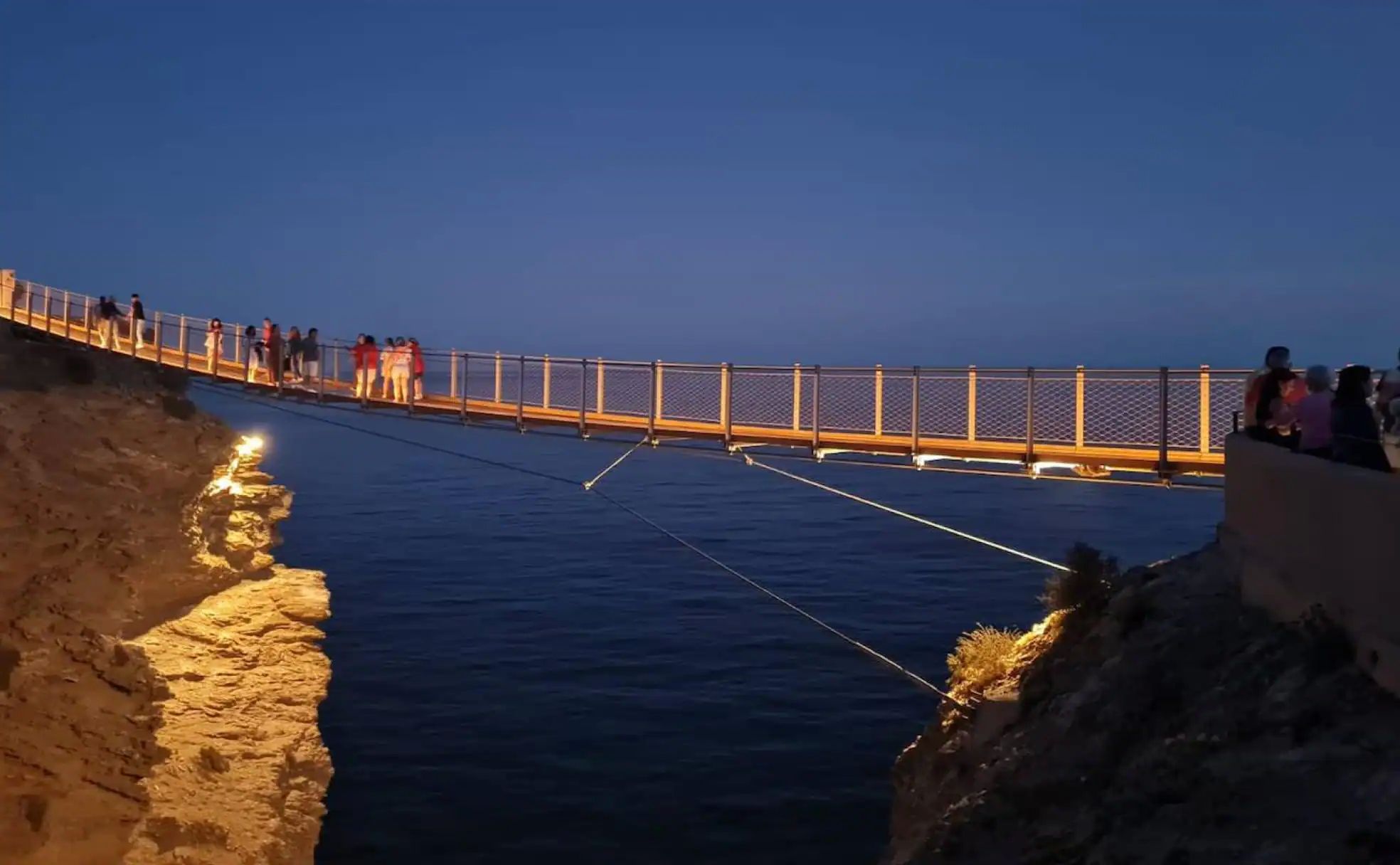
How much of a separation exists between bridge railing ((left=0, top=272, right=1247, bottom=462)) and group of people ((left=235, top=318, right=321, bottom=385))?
419 centimetres

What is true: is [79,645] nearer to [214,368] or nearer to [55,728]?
[55,728]

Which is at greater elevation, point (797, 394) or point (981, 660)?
point (797, 394)

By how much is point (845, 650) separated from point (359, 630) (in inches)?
417

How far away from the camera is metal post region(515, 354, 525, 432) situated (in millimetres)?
21406

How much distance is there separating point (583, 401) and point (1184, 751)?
1394cm

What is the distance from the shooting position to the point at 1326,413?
30.0 feet

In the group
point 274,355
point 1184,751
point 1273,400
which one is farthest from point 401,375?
point 1184,751

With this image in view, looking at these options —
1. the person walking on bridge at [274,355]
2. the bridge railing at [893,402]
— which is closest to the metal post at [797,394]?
the bridge railing at [893,402]

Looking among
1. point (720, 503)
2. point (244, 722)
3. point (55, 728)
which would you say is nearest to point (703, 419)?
point (244, 722)

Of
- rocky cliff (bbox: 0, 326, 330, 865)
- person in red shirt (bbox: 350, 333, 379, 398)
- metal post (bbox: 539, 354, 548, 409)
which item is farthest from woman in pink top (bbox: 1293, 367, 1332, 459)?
person in red shirt (bbox: 350, 333, 379, 398)

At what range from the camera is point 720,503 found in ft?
170

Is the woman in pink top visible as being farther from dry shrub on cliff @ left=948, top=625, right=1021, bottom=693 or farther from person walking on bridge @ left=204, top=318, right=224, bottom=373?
person walking on bridge @ left=204, top=318, right=224, bottom=373

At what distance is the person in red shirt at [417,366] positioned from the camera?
23.4 metres

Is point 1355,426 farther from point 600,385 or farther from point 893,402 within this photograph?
point 600,385
